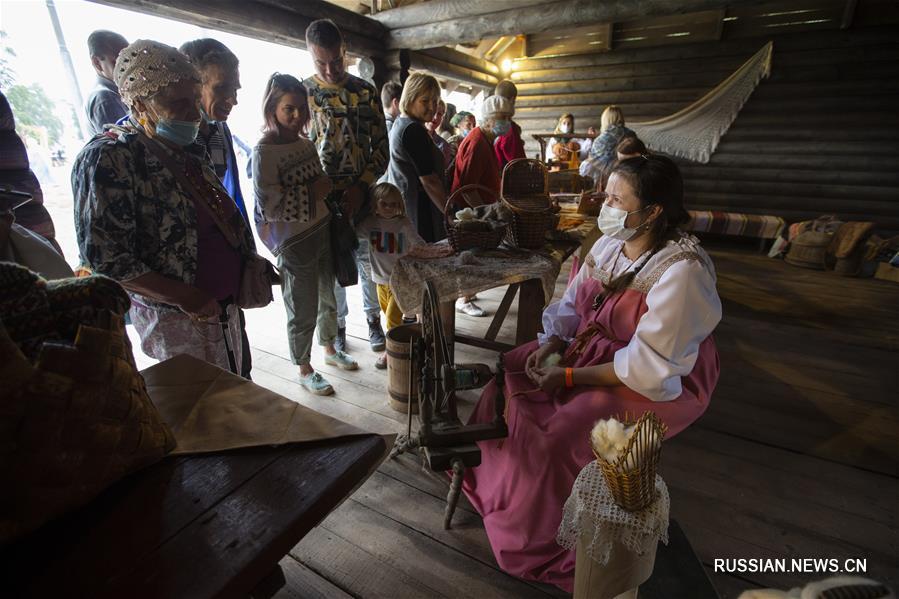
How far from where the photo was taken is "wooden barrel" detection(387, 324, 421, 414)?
245 cm

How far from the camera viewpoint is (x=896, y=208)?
261 inches

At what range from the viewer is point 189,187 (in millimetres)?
1548

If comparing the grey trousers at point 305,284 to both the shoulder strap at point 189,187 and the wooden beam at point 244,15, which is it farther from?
the wooden beam at point 244,15

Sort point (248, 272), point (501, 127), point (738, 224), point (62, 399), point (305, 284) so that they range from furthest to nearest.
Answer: point (738, 224)
point (501, 127)
point (305, 284)
point (248, 272)
point (62, 399)

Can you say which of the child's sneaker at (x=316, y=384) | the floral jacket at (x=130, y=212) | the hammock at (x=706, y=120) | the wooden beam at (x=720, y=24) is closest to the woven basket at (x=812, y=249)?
the hammock at (x=706, y=120)

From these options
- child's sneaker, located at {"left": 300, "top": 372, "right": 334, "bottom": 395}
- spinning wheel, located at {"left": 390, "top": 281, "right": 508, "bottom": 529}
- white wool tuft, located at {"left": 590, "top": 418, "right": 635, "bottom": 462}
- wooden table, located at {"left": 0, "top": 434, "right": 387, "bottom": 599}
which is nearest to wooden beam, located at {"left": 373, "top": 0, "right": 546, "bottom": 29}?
child's sneaker, located at {"left": 300, "top": 372, "right": 334, "bottom": 395}

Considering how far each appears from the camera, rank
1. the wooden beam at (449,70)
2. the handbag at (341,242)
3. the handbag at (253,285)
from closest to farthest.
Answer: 1. the handbag at (253,285)
2. the handbag at (341,242)
3. the wooden beam at (449,70)

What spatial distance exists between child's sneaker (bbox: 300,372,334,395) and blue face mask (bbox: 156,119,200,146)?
5.59ft

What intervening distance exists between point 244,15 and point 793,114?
8.23 meters

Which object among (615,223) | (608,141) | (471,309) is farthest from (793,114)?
(615,223)

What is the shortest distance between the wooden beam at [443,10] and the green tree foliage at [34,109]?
11.8ft

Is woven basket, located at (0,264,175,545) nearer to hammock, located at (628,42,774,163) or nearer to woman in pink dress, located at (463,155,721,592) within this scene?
woman in pink dress, located at (463,155,721,592)

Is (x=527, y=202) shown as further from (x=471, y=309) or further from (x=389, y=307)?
(x=471, y=309)

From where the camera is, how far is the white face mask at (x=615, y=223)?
1.66 m
